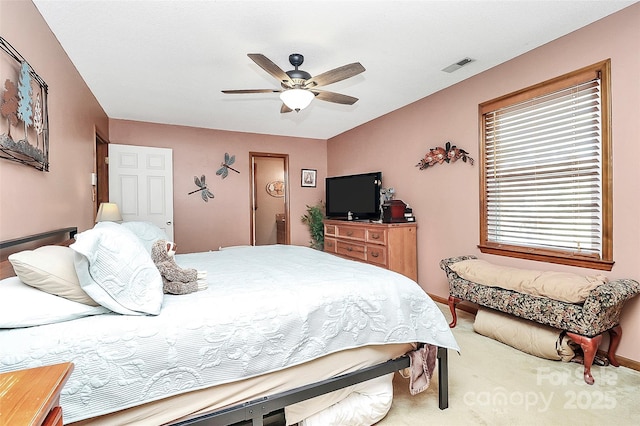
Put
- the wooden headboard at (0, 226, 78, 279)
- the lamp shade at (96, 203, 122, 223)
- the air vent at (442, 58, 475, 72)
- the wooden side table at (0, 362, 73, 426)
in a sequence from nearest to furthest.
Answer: the wooden side table at (0, 362, 73, 426) < the wooden headboard at (0, 226, 78, 279) < the air vent at (442, 58, 475, 72) < the lamp shade at (96, 203, 122, 223)

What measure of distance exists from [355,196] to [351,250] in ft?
2.70

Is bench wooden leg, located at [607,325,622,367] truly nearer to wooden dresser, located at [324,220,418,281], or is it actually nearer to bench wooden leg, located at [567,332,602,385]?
bench wooden leg, located at [567,332,602,385]

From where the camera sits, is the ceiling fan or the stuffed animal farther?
the ceiling fan

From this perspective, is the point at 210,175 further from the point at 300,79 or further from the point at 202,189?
the point at 300,79

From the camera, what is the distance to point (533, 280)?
99.6 inches

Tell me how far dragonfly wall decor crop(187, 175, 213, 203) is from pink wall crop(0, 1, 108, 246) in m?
1.86

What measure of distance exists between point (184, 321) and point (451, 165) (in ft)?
10.8

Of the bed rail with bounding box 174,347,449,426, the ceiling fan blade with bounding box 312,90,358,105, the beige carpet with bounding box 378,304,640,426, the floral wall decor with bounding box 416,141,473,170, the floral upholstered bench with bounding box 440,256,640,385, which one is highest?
the ceiling fan blade with bounding box 312,90,358,105

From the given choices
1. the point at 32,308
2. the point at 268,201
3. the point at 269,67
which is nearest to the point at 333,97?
the point at 269,67

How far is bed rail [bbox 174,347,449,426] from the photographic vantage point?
1.36m

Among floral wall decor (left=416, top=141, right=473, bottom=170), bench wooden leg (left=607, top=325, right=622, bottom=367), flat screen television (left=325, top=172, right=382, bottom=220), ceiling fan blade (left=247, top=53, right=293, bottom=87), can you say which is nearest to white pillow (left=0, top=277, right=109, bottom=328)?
ceiling fan blade (left=247, top=53, right=293, bottom=87)

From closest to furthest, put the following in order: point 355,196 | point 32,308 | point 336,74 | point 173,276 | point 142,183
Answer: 1. point 32,308
2. point 173,276
3. point 336,74
4. point 142,183
5. point 355,196

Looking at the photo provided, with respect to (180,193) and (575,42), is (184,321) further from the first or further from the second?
(180,193)

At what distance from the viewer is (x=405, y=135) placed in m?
4.40
